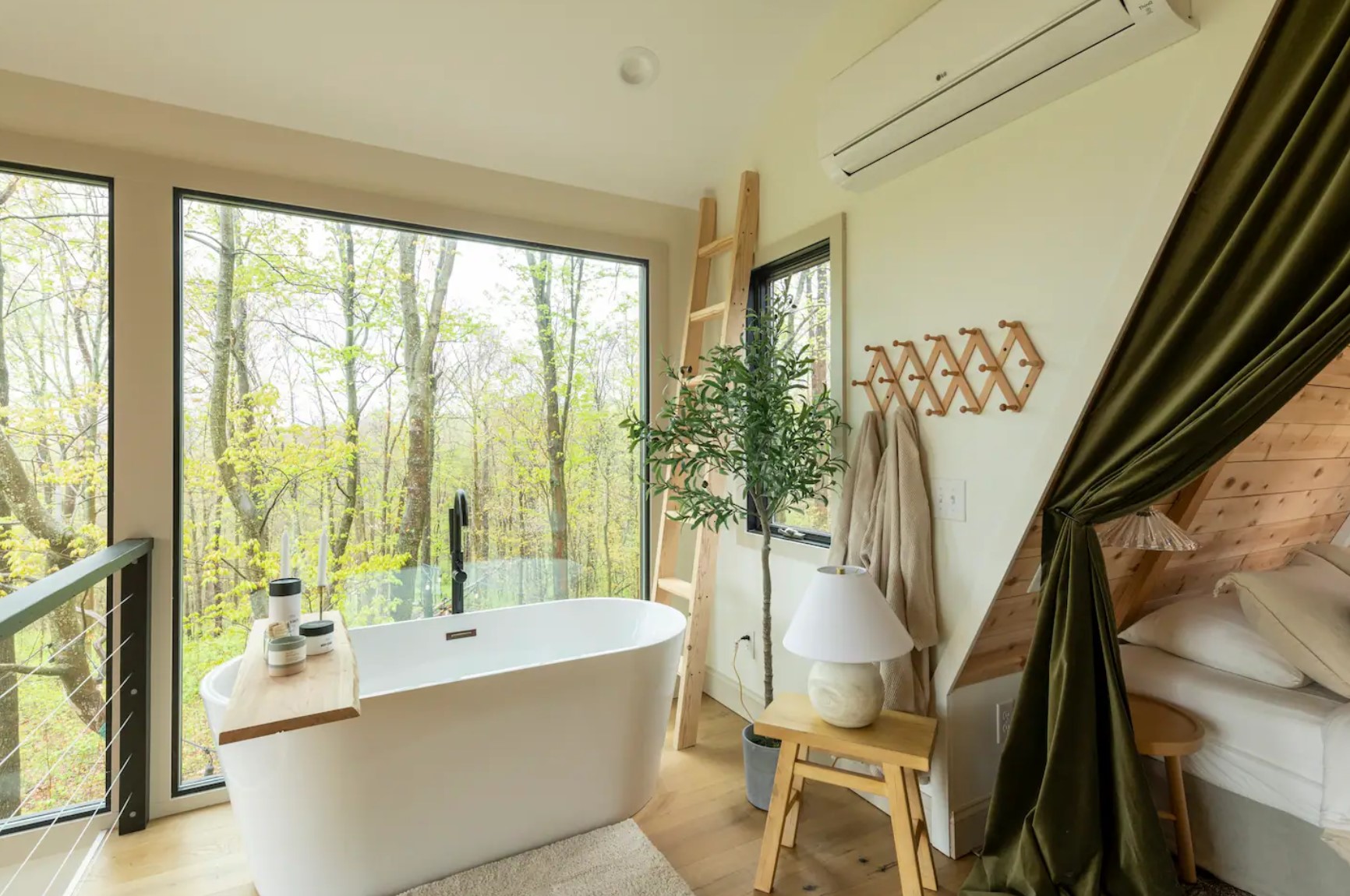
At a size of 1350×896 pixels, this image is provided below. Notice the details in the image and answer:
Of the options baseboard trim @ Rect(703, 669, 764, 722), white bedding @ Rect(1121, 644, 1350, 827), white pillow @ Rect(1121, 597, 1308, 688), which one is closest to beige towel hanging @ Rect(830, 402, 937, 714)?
white bedding @ Rect(1121, 644, 1350, 827)

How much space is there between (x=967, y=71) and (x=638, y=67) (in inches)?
53.1

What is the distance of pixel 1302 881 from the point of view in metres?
1.72

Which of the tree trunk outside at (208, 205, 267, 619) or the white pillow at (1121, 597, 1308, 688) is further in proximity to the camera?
the tree trunk outside at (208, 205, 267, 619)

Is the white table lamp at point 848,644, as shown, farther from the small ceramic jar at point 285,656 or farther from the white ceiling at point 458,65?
the white ceiling at point 458,65

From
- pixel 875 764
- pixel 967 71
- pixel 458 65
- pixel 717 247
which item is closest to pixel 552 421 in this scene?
pixel 717 247

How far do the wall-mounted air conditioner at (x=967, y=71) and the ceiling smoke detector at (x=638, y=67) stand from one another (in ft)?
2.47

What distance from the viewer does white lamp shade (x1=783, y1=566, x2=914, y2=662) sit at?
1.87 meters

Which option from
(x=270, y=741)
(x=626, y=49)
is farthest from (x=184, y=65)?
(x=270, y=741)

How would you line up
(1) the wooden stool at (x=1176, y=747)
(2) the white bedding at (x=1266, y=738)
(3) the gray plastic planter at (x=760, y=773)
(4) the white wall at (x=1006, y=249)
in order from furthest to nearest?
(3) the gray plastic planter at (x=760, y=773), (1) the wooden stool at (x=1176, y=747), (2) the white bedding at (x=1266, y=738), (4) the white wall at (x=1006, y=249)

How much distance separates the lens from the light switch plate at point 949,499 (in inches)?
80.6

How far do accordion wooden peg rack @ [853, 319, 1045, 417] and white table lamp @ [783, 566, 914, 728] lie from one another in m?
0.62

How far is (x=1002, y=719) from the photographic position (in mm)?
2197

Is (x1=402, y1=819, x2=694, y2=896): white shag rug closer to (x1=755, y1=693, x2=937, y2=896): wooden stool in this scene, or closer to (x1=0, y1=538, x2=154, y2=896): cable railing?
A: (x1=755, y1=693, x2=937, y2=896): wooden stool

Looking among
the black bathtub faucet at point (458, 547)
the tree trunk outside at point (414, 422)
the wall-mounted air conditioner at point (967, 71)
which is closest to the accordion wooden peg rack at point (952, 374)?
the wall-mounted air conditioner at point (967, 71)
